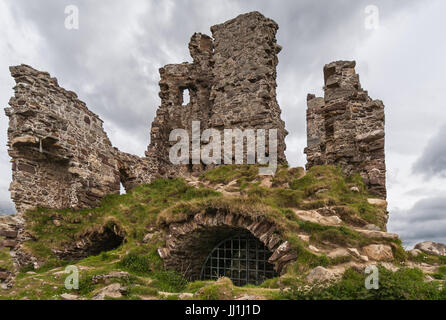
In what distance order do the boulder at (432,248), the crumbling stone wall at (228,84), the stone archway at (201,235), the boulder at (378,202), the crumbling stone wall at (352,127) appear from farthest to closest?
the crumbling stone wall at (228,84)
the crumbling stone wall at (352,127)
the boulder at (378,202)
the boulder at (432,248)
the stone archway at (201,235)

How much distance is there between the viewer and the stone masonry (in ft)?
33.8

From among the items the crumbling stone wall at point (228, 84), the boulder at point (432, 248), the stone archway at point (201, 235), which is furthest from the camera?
the crumbling stone wall at point (228, 84)

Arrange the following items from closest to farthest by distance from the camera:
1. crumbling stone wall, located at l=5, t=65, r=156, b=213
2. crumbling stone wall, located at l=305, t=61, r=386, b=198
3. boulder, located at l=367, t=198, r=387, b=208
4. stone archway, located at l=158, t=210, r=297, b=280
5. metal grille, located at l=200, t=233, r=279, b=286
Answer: stone archway, located at l=158, t=210, r=297, b=280 → boulder, located at l=367, t=198, r=387, b=208 → metal grille, located at l=200, t=233, r=279, b=286 → crumbling stone wall, located at l=5, t=65, r=156, b=213 → crumbling stone wall, located at l=305, t=61, r=386, b=198

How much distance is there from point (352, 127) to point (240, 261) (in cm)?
654

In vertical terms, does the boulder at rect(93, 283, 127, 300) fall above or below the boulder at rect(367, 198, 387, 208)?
below

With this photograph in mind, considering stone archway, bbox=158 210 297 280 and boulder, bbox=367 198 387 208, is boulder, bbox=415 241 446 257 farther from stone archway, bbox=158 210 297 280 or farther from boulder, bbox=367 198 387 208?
stone archway, bbox=158 210 297 280

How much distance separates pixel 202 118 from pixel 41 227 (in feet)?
33.3

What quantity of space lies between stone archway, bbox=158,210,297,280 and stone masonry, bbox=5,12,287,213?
4.79 meters

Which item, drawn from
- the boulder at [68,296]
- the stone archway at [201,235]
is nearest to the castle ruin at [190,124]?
the stone archway at [201,235]

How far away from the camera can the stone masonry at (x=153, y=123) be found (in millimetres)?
10289

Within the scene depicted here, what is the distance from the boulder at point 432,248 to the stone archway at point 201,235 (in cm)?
427

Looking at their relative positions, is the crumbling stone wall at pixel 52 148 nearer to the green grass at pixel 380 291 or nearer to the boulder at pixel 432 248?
the green grass at pixel 380 291

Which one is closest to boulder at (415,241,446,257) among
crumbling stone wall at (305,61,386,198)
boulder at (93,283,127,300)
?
crumbling stone wall at (305,61,386,198)

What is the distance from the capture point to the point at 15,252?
9.33 meters
